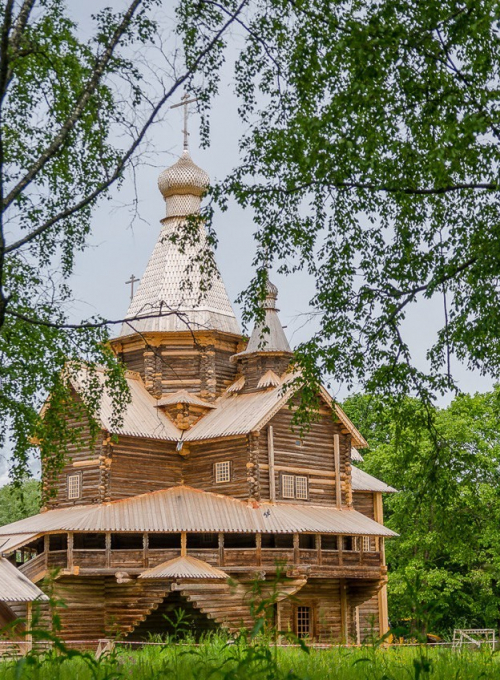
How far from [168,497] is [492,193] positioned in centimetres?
2268

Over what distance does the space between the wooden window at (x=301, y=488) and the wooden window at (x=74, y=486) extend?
782 centimetres

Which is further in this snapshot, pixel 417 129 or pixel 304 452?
pixel 304 452

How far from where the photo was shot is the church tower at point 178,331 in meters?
39.0

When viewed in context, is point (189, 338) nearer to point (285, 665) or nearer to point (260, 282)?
point (260, 282)

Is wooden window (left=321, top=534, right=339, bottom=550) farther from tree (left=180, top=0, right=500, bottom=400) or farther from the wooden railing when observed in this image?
tree (left=180, top=0, right=500, bottom=400)

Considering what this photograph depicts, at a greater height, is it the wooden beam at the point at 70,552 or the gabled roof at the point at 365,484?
the gabled roof at the point at 365,484

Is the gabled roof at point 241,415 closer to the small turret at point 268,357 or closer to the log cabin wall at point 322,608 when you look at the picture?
the small turret at point 268,357

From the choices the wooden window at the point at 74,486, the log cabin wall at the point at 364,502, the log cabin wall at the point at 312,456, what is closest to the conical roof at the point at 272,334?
the log cabin wall at the point at 312,456

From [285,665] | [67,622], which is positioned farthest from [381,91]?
[67,622]

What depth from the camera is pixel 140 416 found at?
1433 inches

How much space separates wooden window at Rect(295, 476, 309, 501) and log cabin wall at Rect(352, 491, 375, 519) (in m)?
5.54

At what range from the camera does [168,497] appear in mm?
35000

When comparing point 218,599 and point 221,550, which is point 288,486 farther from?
point 218,599

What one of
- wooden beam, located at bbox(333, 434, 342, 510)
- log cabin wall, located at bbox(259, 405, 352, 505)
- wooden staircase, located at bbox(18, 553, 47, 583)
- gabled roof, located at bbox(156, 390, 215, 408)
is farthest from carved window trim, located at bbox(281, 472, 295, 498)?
wooden staircase, located at bbox(18, 553, 47, 583)
